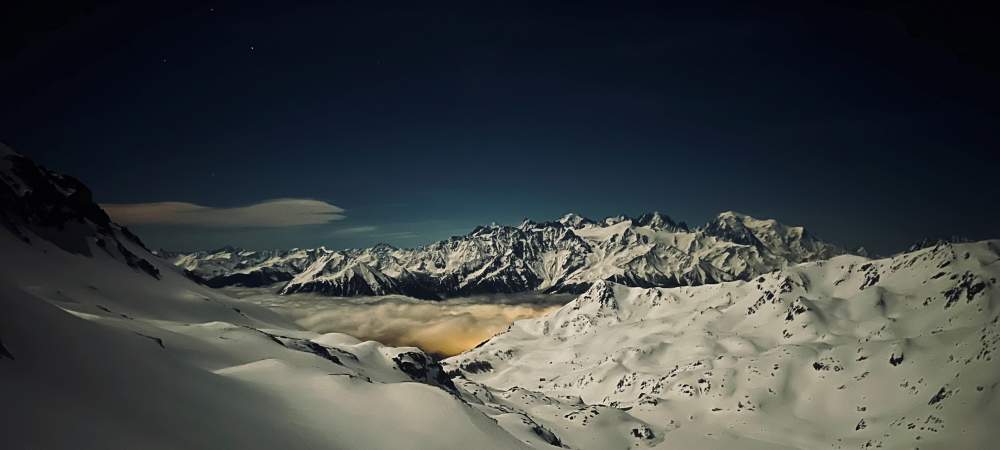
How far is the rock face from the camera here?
13088 cm

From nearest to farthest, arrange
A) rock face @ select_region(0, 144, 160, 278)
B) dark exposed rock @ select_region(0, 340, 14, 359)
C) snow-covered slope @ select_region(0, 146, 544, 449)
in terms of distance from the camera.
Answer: snow-covered slope @ select_region(0, 146, 544, 449), dark exposed rock @ select_region(0, 340, 14, 359), rock face @ select_region(0, 144, 160, 278)

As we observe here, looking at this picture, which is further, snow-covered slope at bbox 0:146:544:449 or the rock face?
the rock face

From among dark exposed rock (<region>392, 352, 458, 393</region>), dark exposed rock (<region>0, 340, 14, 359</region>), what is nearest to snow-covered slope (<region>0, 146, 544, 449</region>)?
dark exposed rock (<region>0, 340, 14, 359</region>)

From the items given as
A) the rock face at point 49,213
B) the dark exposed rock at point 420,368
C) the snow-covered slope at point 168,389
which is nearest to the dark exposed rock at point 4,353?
→ the snow-covered slope at point 168,389

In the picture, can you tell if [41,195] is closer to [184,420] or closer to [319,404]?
[319,404]

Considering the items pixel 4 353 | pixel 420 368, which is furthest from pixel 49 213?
pixel 4 353

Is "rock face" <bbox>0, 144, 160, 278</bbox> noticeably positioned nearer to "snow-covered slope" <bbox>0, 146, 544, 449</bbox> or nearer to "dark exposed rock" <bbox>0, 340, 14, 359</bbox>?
"snow-covered slope" <bbox>0, 146, 544, 449</bbox>

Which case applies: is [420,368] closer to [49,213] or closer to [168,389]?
[168,389]

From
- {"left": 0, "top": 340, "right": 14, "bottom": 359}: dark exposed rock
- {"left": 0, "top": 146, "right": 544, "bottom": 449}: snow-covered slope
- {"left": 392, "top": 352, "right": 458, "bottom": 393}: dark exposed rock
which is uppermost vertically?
{"left": 0, "top": 340, "right": 14, "bottom": 359}: dark exposed rock

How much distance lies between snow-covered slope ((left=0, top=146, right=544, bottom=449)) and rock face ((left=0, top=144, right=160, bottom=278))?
58.8 ft

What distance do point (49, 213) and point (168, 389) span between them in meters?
165

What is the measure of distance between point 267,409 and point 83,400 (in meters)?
18.9

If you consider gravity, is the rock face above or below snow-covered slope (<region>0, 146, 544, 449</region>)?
above

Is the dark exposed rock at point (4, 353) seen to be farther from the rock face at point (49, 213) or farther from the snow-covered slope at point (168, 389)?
the rock face at point (49, 213)
